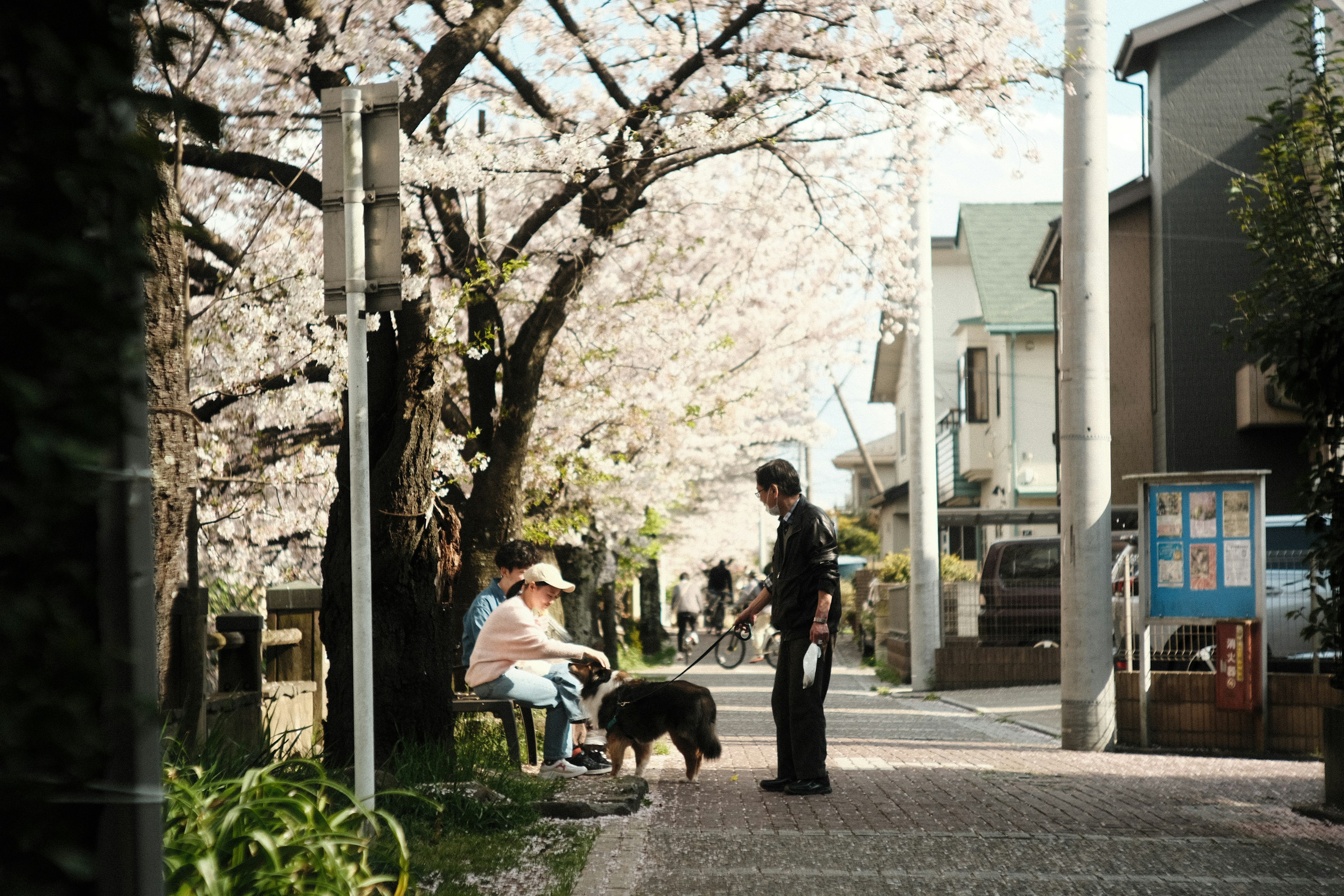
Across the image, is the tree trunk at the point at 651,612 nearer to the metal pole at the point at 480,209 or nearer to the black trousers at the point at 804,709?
the metal pole at the point at 480,209

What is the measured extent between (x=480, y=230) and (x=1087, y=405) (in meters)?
6.11

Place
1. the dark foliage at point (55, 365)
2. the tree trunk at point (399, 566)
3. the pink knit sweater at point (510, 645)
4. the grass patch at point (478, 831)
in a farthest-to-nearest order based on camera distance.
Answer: the pink knit sweater at point (510, 645) < the tree trunk at point (399, 566) < the grass patch at point (478, 831) < the dark foliage at point (55, 365)

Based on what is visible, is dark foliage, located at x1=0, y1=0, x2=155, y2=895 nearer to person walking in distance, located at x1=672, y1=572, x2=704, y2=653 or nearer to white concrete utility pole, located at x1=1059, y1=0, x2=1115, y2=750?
white concrete utility pole, located at x1=1059, y1=0, x2=1115, y2=750

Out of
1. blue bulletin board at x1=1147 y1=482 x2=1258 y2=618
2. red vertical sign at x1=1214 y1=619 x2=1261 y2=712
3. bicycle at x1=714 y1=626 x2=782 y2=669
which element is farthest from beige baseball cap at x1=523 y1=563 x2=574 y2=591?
bicycle at x1=714 y1=626 x2=782 y2=669

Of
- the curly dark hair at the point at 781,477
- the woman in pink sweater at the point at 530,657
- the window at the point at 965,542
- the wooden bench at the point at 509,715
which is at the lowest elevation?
the window at the point at 965,542

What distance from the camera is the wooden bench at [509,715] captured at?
8727 mm

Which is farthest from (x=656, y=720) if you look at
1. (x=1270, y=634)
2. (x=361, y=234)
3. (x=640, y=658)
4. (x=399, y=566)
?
(x=640, y=658)

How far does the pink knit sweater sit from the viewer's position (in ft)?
27.8

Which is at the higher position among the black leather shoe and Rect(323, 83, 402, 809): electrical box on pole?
Rect(323, 83, 402, 809): electrical box on pole

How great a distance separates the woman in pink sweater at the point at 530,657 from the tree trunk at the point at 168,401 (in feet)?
9.14

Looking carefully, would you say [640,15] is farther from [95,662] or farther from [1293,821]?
[95,662]

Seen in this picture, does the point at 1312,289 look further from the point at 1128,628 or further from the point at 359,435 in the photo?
the point at 359,435

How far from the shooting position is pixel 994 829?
21.8ft

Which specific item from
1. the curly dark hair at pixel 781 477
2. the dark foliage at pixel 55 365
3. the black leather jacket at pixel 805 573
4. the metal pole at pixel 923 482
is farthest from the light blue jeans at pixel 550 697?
the metal pole at pixel 923 482
